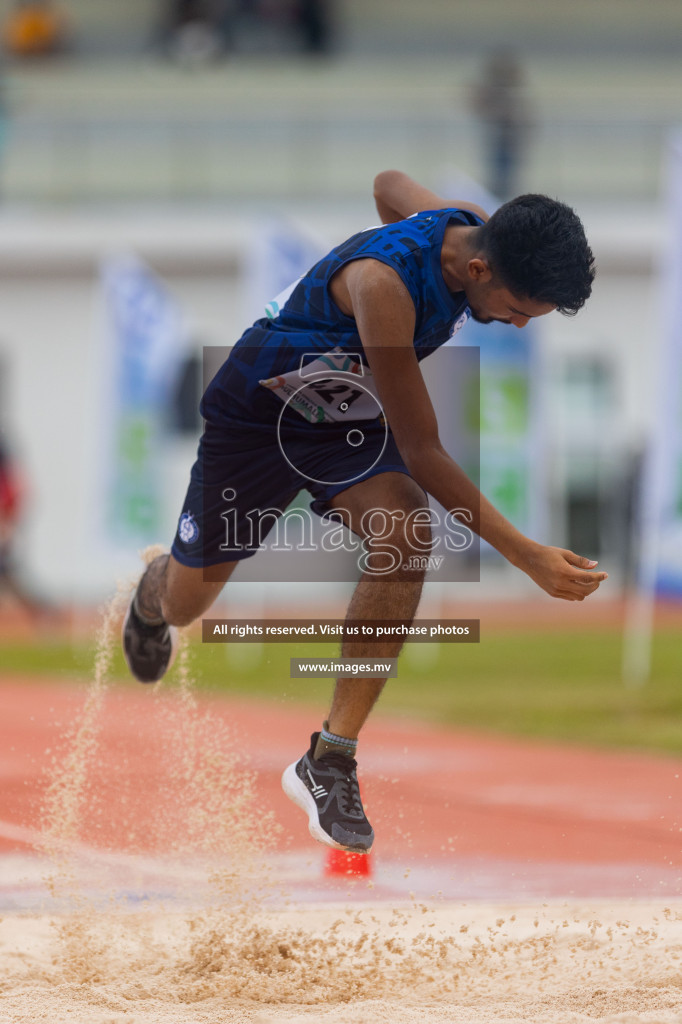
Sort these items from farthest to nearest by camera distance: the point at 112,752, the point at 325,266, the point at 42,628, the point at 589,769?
the point at 42,628 → the point at 589,769 → the point at 112,752 → the point at 325,266

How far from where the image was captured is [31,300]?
19.6 m

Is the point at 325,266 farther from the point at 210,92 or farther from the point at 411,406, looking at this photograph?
the point at 210,92

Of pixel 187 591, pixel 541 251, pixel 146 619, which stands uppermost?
pixel 541 251

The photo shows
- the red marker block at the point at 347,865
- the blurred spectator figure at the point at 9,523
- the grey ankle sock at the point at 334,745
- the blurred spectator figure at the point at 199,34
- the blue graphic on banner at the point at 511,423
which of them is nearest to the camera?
the grey ankle sock at the point at 334,745

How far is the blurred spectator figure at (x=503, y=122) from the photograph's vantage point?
17641mm

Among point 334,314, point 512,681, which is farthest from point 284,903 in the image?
point 512,681

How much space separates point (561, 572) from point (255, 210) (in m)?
16.1

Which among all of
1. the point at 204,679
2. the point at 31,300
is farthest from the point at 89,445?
the point at 204,679

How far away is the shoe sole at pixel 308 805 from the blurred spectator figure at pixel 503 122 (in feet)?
45.4

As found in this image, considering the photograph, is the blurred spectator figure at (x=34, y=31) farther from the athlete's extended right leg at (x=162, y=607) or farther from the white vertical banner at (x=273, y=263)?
the athlete's extended right leg at (x=162, y=607)

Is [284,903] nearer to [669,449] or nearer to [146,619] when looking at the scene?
[146,619]

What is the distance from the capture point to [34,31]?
21.5 m

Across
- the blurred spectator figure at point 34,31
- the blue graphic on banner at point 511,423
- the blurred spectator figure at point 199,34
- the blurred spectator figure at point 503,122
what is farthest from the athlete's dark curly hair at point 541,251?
the blurred spectator figure at point 34,31

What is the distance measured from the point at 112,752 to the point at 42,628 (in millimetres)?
7875
